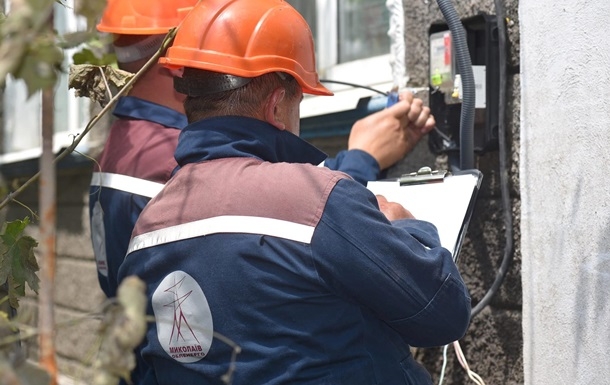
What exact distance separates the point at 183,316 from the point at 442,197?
79 centimetres

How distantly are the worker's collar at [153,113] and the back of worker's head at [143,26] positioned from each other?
5.9 inches

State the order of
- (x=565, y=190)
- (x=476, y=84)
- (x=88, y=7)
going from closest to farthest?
1. (x=88, y=7)
2. (x=565, y=190)
3. (x=476, y=84)

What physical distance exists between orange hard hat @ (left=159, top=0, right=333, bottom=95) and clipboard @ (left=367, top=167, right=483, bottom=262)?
1.35 ft

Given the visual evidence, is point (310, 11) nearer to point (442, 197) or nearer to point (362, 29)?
point (362, 29)

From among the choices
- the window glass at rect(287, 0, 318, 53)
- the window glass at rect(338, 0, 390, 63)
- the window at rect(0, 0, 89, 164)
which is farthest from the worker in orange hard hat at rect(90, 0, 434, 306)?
the window at rect(0, 0, 89, 164)

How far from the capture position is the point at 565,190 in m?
2.77

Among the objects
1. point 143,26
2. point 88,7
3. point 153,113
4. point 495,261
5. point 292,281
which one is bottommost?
point 495,261

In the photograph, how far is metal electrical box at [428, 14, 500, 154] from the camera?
10.0 ft

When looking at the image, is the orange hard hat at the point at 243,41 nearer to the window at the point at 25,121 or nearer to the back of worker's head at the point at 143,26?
the back of worker's head at the point at 143,26

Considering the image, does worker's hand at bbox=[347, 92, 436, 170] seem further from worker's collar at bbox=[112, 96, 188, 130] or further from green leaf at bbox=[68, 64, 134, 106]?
green leaf at bbox=[68, 64, 134, 106]

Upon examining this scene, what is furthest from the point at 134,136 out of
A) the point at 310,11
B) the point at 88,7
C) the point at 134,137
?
the point at 88,7

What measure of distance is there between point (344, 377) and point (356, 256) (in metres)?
0.28

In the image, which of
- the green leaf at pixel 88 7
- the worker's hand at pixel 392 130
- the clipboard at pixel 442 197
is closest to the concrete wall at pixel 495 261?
the worker's hand at pixel 392 130

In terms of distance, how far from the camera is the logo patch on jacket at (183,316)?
2.17m
